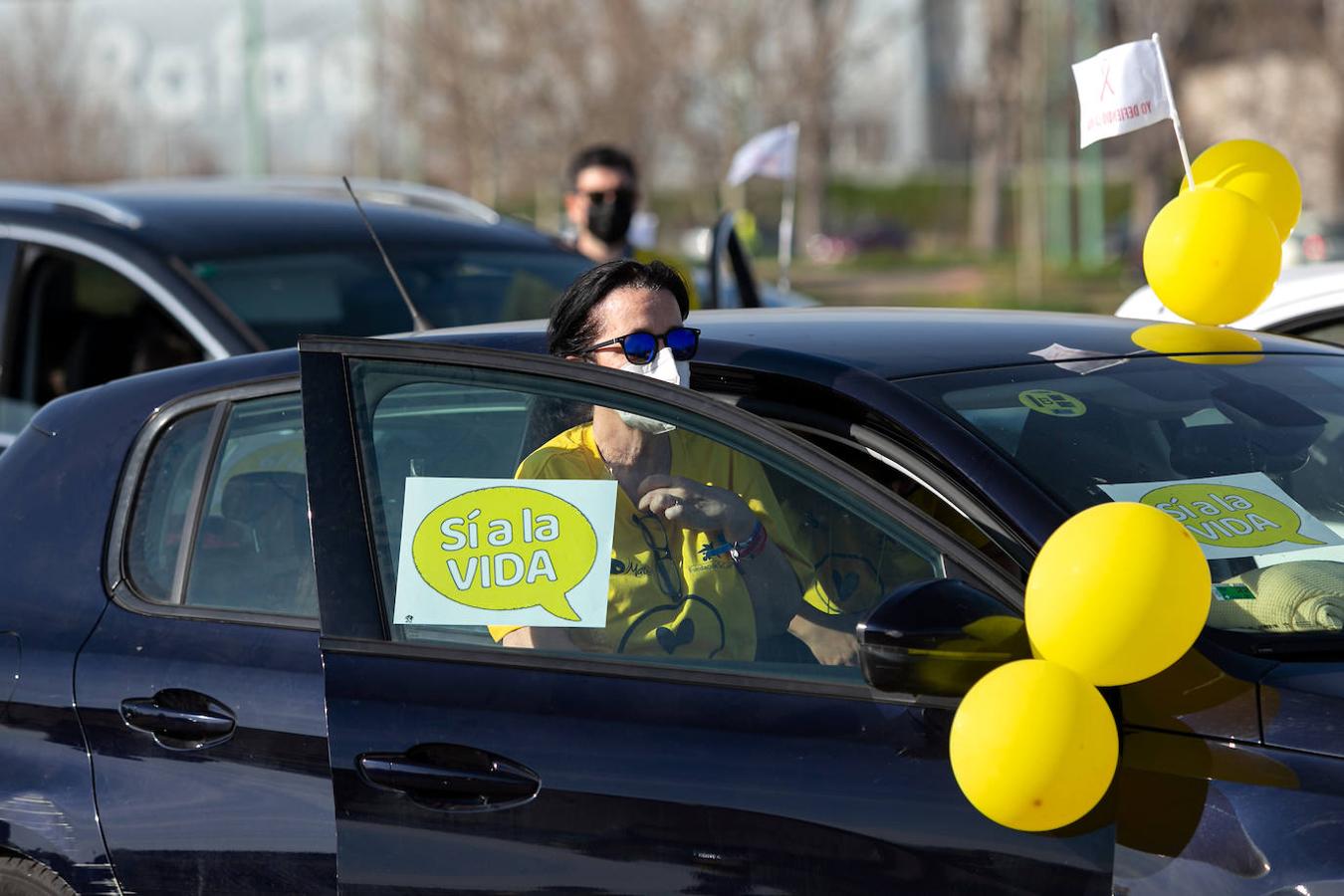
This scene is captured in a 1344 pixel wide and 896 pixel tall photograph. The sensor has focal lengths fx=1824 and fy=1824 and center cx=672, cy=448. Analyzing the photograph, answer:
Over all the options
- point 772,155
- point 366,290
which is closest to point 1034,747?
point 366,290

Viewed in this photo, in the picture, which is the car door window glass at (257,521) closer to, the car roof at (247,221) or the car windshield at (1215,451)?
the car windshield at (1215,451)

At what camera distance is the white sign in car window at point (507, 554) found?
271cm

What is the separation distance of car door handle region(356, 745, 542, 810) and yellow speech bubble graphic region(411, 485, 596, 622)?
8.9 inches

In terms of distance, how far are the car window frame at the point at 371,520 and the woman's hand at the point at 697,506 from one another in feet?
0.33

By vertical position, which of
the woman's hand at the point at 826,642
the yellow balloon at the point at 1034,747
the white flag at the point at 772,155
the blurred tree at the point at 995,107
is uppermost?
the blurred tree at the point at 995,107

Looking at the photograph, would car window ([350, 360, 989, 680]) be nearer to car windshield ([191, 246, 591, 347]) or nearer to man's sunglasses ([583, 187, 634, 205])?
car windshield ([191, 246, 591, 347])

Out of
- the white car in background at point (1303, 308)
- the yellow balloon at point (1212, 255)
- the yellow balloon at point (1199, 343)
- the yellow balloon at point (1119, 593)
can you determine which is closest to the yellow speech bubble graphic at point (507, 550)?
the yellow balloon at point (1119, 593)

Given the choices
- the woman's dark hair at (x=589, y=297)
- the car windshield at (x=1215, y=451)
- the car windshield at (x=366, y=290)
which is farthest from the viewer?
the car windshield at (x=366, y=290)

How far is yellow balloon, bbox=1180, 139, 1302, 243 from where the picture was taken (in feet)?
12.9

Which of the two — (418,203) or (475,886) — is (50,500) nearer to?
(475,886)

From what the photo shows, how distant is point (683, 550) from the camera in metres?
2.75

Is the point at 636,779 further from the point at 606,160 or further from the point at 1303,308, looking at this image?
the point at 606,160

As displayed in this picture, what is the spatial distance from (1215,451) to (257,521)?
1606 millimetres

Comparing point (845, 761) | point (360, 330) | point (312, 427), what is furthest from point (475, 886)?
point (360, 330)
